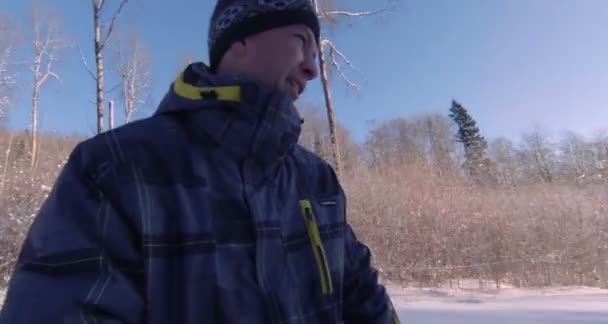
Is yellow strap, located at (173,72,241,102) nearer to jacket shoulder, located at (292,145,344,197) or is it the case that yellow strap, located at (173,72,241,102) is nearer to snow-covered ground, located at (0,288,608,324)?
jacket shoulder, located at (292,145,344,197)

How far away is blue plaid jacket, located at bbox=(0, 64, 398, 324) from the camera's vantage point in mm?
526

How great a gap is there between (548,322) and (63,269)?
3301 millimetres

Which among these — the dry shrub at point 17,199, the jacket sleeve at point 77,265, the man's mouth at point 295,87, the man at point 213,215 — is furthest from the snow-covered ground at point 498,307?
the dry shrub at point 17,199

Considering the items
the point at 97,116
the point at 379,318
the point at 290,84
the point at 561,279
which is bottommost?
the point at 561,279

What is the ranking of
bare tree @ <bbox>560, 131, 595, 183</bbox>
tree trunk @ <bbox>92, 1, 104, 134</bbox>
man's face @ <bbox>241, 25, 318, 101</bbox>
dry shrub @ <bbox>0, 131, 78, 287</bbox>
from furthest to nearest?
1. bare tree @ <bbox>560, 131, 595, 183</bbox>
2. tree trunk @ <bbox>92, 1, 104, 134</bbox>
3. dry shrub @ <bbox>0, 131, 78, 287</bbox>
4. man's face @ <bbox>241, 25, 318, 101</bbox>

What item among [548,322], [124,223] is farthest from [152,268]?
[548,322]

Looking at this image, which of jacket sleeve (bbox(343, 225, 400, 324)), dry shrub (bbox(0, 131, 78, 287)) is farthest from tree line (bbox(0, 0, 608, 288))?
jacket sleeve (bbox(343, 225, 400, 324))

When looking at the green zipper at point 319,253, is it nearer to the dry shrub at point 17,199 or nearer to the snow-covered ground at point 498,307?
the snow-covered ground at point 498,307

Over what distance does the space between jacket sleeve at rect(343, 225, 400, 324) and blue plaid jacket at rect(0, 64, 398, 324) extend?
0.08 meters

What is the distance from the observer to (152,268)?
0.59 m

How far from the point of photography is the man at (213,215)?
0.53m

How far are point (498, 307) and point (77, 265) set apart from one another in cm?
388

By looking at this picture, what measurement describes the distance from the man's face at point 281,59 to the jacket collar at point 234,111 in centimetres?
8

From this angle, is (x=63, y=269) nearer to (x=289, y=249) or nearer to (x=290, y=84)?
(x=289, y=249)
